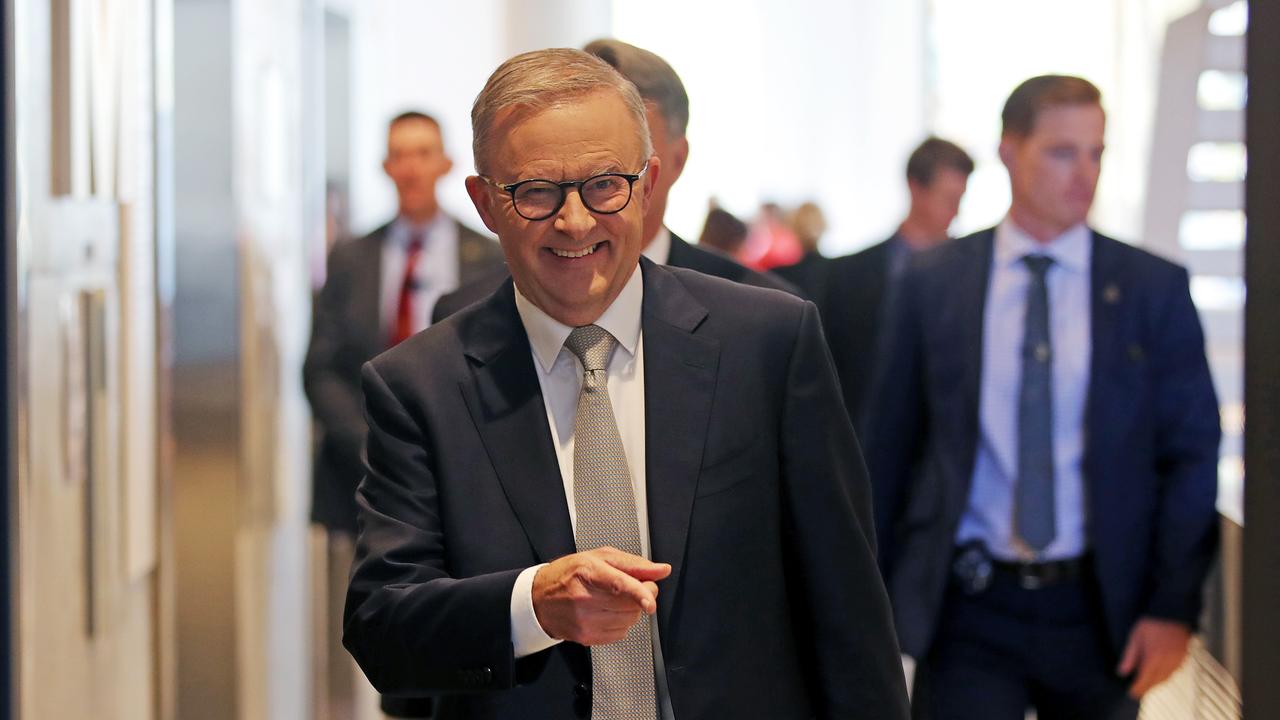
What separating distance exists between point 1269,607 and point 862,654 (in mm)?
1120

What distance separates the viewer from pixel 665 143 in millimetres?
2869

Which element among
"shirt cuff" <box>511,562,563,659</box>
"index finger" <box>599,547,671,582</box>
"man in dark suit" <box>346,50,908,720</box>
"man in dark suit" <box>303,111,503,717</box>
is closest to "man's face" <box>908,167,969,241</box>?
"man in dark suit" <box>303,111,503,717</box>

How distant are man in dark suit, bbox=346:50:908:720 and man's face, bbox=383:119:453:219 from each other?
2.93 meters

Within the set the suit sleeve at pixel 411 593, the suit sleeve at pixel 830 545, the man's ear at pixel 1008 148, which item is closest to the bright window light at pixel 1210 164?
the man's ear at pixel 1008 148

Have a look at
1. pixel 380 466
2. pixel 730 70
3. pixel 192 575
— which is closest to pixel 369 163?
pixel 730 70

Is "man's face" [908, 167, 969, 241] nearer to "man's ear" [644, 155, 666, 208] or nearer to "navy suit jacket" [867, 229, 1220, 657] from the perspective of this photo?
"navy suit jacket" [867, 229, 1220, 657]

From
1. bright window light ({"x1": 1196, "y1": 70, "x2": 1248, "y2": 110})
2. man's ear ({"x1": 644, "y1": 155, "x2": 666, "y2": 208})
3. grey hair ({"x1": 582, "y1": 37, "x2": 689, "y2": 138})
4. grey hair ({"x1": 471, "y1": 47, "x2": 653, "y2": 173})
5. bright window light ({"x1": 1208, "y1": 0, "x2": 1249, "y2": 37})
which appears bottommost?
man's ear ({"x1": 644, "y1": 155, "x2": 666, "y2": 208})

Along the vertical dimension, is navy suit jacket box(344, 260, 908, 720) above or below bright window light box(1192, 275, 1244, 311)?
below

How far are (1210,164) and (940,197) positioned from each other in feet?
4.24

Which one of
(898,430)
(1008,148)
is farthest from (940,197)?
(898,430)

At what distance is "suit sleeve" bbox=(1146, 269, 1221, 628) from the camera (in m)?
3.54

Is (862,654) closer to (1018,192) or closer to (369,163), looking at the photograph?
(1018,192)

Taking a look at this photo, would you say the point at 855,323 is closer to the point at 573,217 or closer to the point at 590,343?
the point at 590,343

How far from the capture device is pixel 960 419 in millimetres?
3561
